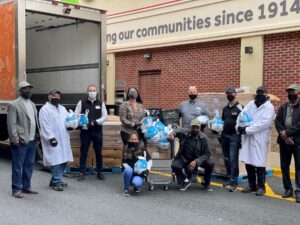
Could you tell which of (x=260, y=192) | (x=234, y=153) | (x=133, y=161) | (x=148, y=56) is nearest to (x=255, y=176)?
(x=260, y=192)

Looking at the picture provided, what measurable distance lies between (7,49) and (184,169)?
4.61 metres

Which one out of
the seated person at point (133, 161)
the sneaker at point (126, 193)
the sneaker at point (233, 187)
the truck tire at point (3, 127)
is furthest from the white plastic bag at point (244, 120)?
the truck tire at point (3, 127)

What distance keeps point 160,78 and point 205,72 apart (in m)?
1.91

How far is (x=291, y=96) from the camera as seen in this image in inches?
296

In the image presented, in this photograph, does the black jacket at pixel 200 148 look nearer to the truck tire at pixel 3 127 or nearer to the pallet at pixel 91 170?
the pallet at pixel 91 170

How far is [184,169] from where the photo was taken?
8164 mm

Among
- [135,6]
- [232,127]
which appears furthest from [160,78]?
[232,127]

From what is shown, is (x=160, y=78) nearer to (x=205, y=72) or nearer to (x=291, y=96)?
(x=205, y=72)

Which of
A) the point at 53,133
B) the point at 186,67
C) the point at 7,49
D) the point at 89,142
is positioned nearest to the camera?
the point at 53,133

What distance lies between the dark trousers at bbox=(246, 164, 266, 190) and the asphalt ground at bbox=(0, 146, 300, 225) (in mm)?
264

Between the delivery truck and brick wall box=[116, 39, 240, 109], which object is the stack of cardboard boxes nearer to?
the delivery truck

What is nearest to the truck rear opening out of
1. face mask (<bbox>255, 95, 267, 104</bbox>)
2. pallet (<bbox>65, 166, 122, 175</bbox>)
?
pallet (<bbox>65, 166, 122, 175</bbox>)

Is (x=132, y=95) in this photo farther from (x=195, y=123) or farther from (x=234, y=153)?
Answer: (x=234, y=153)

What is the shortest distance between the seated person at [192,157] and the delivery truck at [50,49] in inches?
142
